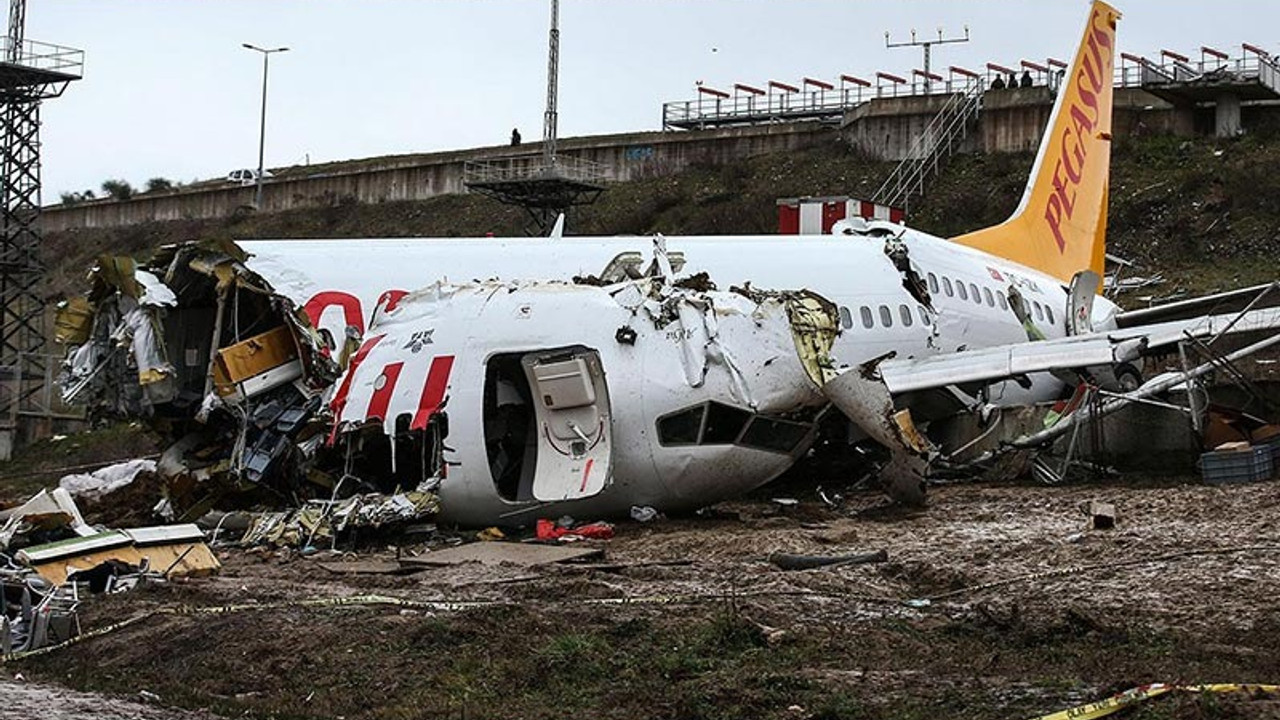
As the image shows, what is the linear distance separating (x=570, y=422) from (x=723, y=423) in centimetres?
161

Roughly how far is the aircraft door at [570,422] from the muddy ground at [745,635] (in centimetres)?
210

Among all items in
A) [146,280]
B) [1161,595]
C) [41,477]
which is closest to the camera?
[1161,595]

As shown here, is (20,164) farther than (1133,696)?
Yes

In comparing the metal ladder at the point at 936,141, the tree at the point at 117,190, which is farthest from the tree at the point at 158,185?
the metal ladder at the point at 936,141

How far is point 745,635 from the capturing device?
10.7 m

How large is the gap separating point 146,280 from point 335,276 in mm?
2256

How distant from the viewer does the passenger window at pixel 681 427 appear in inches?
718

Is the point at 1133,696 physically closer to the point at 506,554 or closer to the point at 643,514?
the point at 506,554

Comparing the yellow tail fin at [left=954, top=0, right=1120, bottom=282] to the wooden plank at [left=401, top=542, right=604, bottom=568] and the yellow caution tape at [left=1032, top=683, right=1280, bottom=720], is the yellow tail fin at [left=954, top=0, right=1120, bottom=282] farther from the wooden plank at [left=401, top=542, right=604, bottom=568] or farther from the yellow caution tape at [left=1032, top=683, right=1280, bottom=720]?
the yellow caution tape at [left=1032, top=683, right=1280, bottom=720]

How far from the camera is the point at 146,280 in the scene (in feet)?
68.9

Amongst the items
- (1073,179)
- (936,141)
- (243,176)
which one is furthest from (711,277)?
(243,176)

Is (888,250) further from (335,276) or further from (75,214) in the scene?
(75,214)

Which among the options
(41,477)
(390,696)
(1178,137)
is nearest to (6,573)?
(390,696)

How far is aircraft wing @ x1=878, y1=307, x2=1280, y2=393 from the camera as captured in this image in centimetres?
2152
